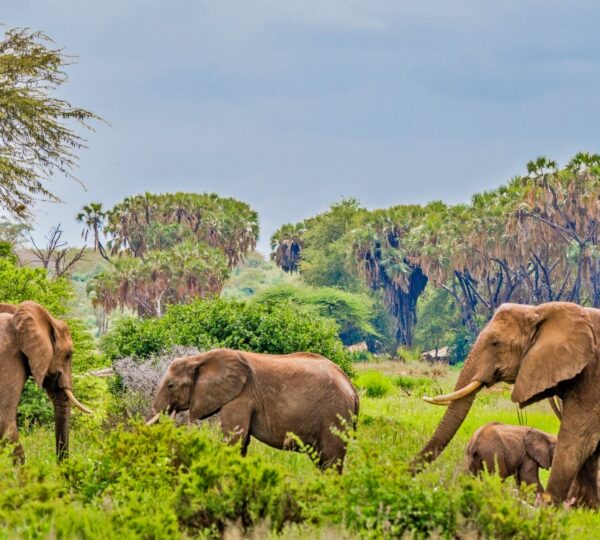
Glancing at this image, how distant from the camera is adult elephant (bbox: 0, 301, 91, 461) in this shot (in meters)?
11.0

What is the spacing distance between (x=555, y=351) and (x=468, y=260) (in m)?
58.8

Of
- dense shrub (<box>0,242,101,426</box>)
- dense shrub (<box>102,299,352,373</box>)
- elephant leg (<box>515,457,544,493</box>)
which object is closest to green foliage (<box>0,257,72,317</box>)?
dense shrub (<box>0,242,101,426</box>)

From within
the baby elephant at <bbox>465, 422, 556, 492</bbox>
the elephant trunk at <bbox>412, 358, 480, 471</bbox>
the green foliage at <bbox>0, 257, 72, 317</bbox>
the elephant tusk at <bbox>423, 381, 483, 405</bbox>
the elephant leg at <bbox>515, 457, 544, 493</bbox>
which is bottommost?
the elephant leg at <bbox>515, 457, 544, 493</bbox>

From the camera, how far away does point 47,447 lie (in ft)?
49.0

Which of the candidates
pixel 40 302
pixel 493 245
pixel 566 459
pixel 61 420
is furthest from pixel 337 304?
pixel 566 459

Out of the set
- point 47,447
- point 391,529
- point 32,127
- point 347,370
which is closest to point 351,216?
point 32,127

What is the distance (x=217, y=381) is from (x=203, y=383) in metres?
0.14

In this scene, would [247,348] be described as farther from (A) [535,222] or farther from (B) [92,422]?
(A) [535,222]

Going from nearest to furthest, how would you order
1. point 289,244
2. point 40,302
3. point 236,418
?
point 236,418, point 40,302, point 289,244

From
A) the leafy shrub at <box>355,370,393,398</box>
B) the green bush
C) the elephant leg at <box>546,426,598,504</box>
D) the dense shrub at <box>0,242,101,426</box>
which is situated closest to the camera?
the green bush

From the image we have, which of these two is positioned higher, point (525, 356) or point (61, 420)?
point (525, 356)

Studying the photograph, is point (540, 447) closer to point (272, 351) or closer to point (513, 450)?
point (513, 450)

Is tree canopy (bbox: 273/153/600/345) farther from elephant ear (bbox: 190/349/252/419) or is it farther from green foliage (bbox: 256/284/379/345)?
elephant ear (bbox: 190/349/252/419)

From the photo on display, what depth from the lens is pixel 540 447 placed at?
39.4 feet
